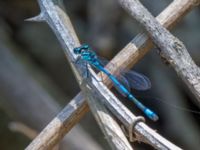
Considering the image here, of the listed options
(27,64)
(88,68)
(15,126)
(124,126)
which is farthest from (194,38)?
(124,126)

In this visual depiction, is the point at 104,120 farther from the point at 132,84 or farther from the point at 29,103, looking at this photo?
the point at 29,103

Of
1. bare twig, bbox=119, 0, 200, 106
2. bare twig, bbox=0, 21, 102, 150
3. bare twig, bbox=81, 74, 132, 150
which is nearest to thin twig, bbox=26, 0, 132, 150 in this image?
bare twig, bbox=81, 74, 132, 150

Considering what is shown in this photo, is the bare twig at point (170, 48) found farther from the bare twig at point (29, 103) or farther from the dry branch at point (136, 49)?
the bare twig at point (29, 103)

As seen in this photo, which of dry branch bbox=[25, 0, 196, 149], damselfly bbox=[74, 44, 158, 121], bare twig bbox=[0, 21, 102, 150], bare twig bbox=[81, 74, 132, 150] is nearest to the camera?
bare twig bbox=[81, 74, 132, 150]

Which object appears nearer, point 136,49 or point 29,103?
point 136,49

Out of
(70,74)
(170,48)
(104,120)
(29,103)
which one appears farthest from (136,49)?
(70,74)

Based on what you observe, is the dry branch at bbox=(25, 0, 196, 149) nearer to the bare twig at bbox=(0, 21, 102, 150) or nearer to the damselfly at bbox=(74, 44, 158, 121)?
the damselfly at bbox=(74, 44, 158, 121)
